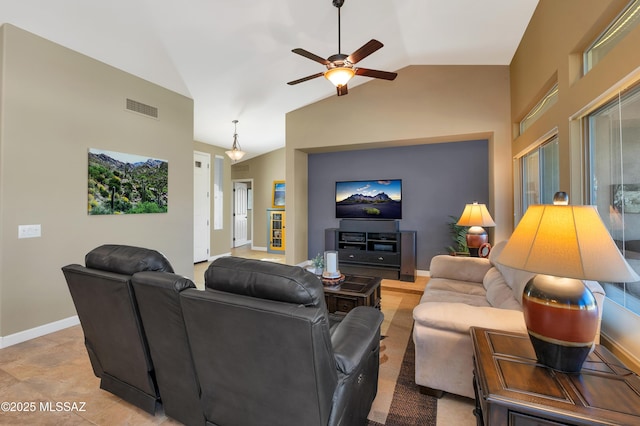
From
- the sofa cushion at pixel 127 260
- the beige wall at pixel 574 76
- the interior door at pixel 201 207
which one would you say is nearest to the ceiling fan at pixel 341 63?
the beige wall at pixel 574 76

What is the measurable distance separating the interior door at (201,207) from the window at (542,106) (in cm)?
598

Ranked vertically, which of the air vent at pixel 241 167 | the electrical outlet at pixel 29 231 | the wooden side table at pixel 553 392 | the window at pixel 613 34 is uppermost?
the air vent at pixel 241 167

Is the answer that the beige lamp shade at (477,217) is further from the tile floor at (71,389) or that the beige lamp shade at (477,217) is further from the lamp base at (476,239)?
the tile floor at (71,389)

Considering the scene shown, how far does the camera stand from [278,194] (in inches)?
325

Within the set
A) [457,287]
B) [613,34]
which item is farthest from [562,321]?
[613,34]

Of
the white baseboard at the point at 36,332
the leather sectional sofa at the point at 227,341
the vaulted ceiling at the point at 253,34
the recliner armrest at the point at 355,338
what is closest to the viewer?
the leather sectional sofa at the point at 227,341

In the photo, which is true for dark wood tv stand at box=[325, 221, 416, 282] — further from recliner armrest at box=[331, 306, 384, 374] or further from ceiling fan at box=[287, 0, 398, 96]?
recliner armrest at box=[331, 306, 384, 374]

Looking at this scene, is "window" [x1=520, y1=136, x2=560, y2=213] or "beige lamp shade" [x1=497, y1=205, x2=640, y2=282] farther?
"window" [x1=520, y1=136, x2=560, y2=213]

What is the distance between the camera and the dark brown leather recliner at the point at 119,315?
1.59 metres

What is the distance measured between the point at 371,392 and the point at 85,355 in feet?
8.20

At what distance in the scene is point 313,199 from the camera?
6250 millimetres

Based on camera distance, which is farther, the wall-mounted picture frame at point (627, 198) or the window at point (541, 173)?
the window at point (541, 173)

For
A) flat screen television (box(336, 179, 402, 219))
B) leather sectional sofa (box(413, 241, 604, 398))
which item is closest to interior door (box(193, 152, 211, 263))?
flat screen television (box(336, 179, 402, 219))

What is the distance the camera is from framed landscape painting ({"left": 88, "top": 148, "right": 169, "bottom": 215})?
11.1ft
